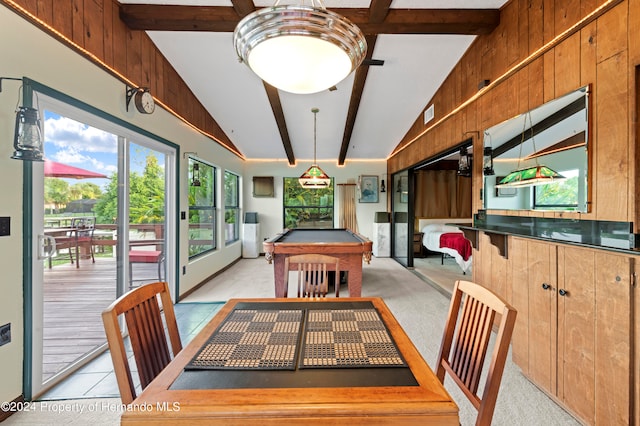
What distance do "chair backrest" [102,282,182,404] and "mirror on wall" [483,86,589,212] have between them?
2.65 meters

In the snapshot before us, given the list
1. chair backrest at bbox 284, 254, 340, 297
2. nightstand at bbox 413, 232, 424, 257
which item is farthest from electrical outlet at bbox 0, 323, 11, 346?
nightstand at bbox 413, 232, 424, 257

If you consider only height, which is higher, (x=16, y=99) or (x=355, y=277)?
(x=16, y=99)

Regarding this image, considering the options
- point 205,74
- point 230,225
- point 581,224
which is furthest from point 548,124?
point 230,225

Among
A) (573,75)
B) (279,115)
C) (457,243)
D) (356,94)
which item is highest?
(356,94)

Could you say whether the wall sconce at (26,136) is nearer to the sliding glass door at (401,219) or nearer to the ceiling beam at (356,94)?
the ceiling beam at (356,94)

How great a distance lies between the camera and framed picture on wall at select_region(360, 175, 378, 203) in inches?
299

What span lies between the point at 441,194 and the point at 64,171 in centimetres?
720

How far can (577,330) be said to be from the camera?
1.76 metres

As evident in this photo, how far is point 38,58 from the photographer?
6.40 feet

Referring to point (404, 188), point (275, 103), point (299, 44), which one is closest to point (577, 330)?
point (299, 44)

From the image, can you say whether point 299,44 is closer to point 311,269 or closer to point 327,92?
point 311,269

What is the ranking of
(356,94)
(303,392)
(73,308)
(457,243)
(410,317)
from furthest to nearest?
(457,243)
(356,94)
(410,317)
(73,308)
(303,392)

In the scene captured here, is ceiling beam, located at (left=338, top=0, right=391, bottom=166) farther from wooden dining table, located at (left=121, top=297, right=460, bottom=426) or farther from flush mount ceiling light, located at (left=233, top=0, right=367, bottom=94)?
wooden dining table, located at (left=121, top=297, right=460, bottom=426)

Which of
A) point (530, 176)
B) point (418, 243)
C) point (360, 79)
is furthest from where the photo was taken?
point (418, 243)
